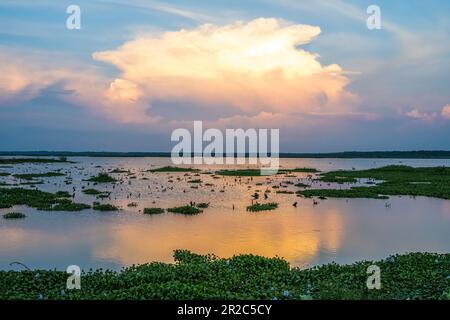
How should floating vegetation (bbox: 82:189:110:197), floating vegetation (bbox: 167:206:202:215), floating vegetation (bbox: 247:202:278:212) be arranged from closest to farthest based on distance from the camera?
floating vegetation (bbox: 167:206:202:215) < floating vegetation (bbox: 247:202:278:212) < floating vegetation (bbox: 82:189:110:197)

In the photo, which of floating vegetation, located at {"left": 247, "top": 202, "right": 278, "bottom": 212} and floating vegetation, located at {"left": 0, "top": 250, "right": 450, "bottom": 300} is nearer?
floating vegetation, located at {"left": 0, "top": 250, "right": 450, "bottom": 300}

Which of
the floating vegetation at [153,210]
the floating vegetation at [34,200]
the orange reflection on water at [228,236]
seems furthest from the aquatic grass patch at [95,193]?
the orange reflection on water at [228,236]

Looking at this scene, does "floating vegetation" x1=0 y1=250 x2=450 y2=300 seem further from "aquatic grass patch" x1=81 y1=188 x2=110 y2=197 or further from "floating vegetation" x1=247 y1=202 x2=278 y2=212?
"aquatic grass patch" x1=81 y1=188 x2=110 y2=197

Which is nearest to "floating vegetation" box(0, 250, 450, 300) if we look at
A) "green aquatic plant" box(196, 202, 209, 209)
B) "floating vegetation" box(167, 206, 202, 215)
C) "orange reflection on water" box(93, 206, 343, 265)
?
"orange reflection on water" box(93, 206, 343, 265)

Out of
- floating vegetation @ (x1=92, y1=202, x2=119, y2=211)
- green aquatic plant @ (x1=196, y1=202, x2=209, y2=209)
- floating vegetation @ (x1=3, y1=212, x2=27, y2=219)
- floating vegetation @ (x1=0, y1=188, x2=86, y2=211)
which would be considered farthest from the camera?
green aquatic plant @ (x1=196, y1=202, x2=209, y2=209)

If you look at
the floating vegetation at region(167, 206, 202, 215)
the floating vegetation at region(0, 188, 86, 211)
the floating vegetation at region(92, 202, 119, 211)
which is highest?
the floating vegetation at region(0, 188, 86, 211)

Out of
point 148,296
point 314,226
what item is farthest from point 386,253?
point 148,296

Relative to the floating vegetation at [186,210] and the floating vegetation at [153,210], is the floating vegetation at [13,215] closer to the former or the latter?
the floating vegetation at [153,210]
